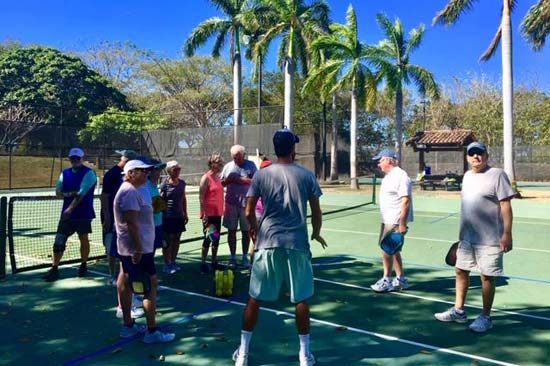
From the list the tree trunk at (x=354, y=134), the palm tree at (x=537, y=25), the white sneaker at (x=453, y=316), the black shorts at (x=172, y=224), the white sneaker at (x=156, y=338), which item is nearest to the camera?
the white sneaker at (x=156, y=338)

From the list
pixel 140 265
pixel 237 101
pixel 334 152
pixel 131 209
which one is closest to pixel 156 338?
pixel 140 265

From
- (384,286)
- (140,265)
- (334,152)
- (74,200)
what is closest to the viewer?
(140,265)

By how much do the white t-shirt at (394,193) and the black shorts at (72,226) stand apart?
398 centimetres

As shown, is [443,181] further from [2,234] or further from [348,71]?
[2,234]

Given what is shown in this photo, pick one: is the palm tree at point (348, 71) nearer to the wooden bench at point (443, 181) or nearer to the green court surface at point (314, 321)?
the wooden bench at point (443, 181)

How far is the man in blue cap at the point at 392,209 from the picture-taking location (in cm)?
593

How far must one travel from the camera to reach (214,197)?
7.10 metres

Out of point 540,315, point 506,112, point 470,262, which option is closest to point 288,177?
point 470,262

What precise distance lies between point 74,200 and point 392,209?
4.11 meters

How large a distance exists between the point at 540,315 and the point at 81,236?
5790mm

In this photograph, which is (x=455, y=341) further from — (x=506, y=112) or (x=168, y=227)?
(x=506, y=112)

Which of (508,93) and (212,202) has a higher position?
(508,93)

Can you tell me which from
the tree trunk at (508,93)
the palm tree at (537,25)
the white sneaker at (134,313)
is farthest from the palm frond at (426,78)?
the white sneaker at (134,313)

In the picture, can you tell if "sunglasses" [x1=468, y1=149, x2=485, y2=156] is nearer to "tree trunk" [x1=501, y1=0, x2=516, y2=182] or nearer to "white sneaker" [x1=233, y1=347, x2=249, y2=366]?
"white sneaker" [x1=233, y1=347, x2=249, y2=366]
